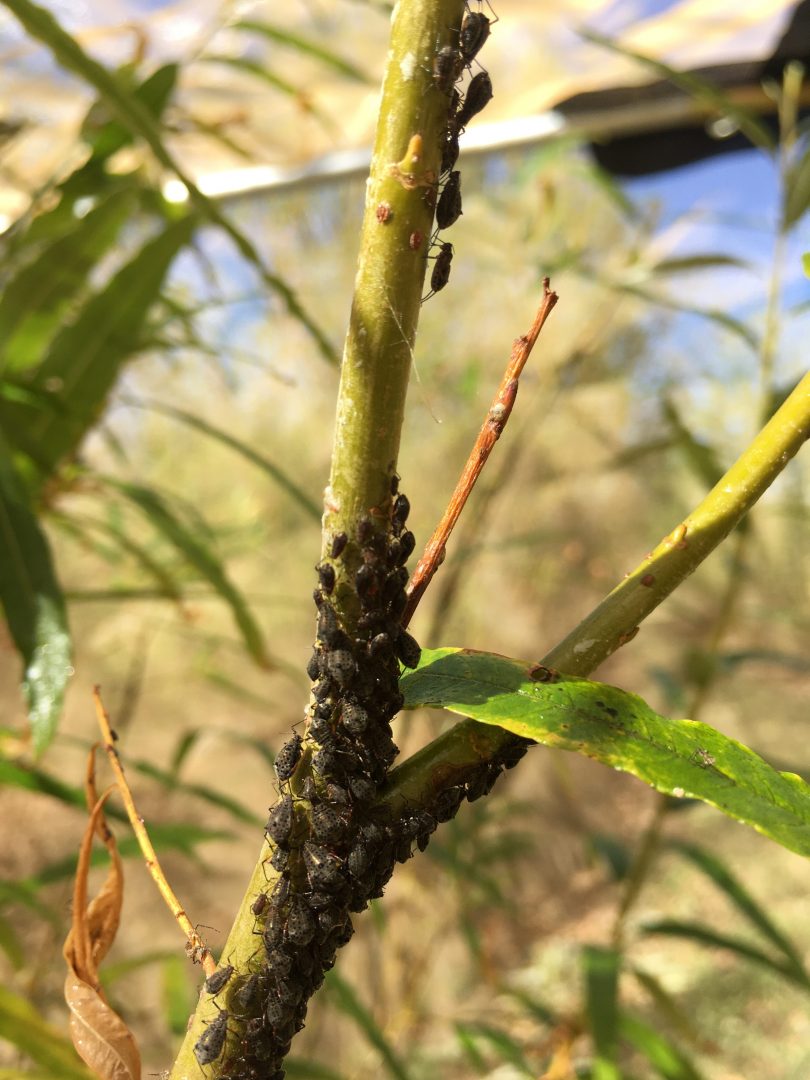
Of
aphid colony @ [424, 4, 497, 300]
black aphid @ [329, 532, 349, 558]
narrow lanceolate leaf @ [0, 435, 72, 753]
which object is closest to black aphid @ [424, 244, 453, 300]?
aphid colony @ [424, 4, 497, 300]

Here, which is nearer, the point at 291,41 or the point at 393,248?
the point at 393,248

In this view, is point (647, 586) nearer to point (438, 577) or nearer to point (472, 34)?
point (472, 34)

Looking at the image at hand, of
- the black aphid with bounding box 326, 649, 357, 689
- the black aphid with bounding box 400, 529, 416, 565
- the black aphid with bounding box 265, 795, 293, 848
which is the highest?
the black aphid with bounding box 400, 529, 416, 565

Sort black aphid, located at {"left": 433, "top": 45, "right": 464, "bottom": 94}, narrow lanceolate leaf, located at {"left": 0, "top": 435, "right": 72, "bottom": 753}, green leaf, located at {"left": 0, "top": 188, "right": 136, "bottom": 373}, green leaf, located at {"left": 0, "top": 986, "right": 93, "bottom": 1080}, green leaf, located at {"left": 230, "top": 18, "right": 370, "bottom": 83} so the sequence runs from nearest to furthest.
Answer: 1. black aphid, located at {"left": 433, "top": 45, "right": 464, "bottom": 94}
2. green leaf, located at {"left": 0, "top": 986, "right": 93, "bottom": 1080}
3. narrow lanceolate leaf, located at {"left": 0, "top": 435, "right": 72, "bottom": 753}
4. green leaf, located at {"left": 0, "top": 188, "right": 136, "bottom": 373}
5. green leaf, located at {"left": 230, "top": 18, "right": 370, "bottom": 83}

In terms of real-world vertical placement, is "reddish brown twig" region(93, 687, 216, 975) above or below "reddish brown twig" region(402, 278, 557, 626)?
below

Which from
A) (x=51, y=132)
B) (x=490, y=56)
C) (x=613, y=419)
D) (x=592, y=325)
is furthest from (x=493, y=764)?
(x=613, y=419)

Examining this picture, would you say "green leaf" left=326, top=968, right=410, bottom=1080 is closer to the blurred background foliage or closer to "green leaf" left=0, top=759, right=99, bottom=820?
the blurred background foliage

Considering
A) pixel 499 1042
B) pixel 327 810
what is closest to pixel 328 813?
pixel 327 810

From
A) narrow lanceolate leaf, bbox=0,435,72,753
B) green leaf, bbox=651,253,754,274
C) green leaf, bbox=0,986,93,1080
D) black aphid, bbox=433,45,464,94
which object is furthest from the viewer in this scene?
green leaf, bbox=651,253,754,274
